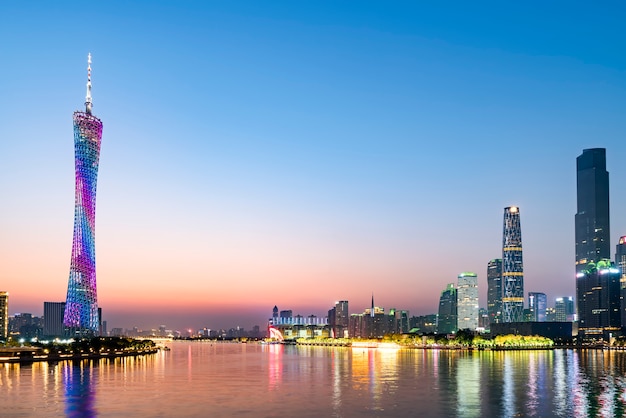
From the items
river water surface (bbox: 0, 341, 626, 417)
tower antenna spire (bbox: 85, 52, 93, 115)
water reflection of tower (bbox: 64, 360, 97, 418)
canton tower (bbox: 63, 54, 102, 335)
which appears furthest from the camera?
tower antenna spire (bbox: 85, 52, 93, 115)

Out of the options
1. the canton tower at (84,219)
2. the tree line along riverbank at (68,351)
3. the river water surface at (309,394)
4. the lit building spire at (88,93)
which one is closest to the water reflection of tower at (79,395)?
the river water surface at (309,394)

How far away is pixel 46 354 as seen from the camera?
141625 mm

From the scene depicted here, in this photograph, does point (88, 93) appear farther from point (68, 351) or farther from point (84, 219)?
point (68, 351)

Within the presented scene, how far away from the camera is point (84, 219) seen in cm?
13662

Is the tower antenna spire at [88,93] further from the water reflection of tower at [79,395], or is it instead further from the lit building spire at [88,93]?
the water reflection of tower at [79,395]

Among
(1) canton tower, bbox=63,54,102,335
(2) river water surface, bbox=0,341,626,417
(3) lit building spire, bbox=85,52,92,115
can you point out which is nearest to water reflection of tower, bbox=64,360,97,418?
(2) river water surface, bbox=0,341,626,417

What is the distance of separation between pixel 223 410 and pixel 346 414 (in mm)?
10655

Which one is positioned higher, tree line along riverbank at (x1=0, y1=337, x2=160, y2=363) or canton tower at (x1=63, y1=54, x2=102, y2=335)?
canton tower at (x1=63, y1=54, x2=102, y2=335)

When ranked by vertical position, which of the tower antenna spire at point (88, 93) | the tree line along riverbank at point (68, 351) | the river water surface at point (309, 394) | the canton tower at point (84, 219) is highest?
the tower antenna spire at point (88, 93)

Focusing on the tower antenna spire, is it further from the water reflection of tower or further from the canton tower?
the water reflection of tower

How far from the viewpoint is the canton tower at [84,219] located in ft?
449

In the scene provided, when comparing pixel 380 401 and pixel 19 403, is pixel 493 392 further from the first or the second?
pixel 19 403

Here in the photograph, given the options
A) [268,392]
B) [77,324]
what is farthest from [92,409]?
[77,324]

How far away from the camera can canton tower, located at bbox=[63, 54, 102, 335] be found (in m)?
137
